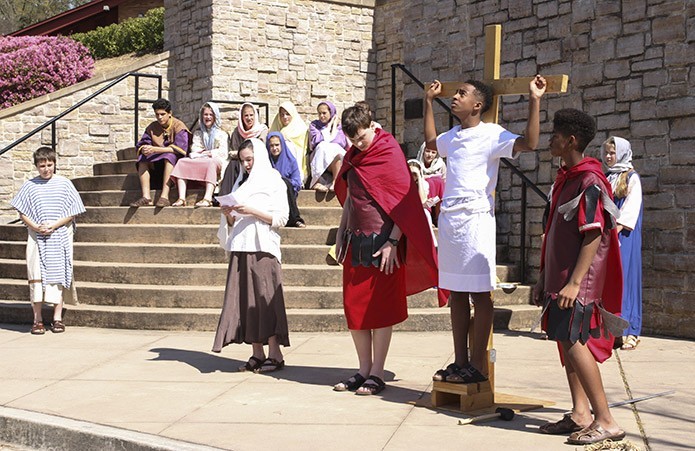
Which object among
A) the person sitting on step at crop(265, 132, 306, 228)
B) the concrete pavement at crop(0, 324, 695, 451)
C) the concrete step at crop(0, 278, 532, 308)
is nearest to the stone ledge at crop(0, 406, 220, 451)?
→ the concrete pavement at crop(0, 324, 695, 451)

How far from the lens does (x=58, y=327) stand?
9.64 metres

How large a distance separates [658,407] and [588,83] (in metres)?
5.20

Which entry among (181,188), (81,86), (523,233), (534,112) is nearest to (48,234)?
(181,188)

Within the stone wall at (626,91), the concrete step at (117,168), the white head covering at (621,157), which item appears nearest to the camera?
the white head covering at (621,157)

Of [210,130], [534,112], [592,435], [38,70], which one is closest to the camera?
[592,435]

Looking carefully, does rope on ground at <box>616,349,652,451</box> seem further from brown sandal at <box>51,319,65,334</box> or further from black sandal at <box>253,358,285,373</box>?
brown sandal at <box>51,319,65,334</box>

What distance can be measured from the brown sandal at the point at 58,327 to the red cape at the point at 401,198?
416cm

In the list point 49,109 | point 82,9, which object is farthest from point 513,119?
point 82,9

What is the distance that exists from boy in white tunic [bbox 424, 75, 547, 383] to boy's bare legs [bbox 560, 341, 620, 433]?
776 mm

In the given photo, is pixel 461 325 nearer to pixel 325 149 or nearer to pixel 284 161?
pixel 284 161

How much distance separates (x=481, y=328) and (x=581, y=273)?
1.01 meters

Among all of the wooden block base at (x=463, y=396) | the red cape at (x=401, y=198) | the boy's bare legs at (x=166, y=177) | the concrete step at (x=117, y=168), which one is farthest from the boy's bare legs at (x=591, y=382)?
the concrete step at (x=117, y=168)

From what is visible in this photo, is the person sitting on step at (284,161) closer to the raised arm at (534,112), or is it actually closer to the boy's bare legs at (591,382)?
the raised arm at (534,112)

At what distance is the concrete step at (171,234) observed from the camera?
1105cm
